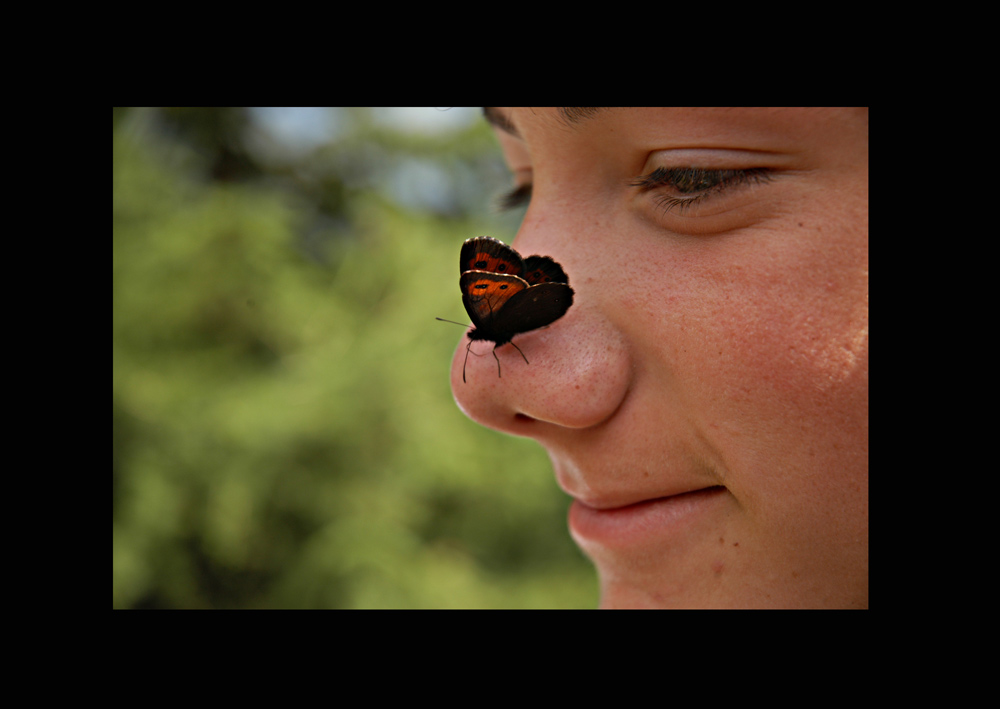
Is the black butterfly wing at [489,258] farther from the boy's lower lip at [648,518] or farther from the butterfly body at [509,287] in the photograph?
the boy's lower lip at [648,518]

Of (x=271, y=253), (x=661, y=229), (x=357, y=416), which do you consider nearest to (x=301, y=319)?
(x=271, y=253)

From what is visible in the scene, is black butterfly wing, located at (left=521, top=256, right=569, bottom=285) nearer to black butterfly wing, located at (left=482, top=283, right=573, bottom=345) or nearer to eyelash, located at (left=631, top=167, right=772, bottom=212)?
black butterfly wing, located at (left=482, top=283, right=573, bottom=345)

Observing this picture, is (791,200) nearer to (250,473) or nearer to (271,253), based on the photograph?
(250,473)

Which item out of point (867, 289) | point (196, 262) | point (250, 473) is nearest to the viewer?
point (867, 289)

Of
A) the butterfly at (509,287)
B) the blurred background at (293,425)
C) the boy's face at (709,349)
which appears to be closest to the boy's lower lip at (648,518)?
the boy's face at (709,349)

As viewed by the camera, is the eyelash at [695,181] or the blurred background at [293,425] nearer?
the eyelash at [695,181]

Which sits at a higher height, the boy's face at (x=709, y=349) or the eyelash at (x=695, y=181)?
the eyelash at (x=695, y=181)

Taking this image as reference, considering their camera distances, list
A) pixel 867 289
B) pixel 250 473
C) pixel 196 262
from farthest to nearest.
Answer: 1. pixel 196 262
2. pixel 250 473
3. pixel 867 289
